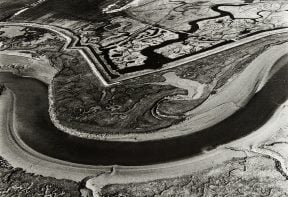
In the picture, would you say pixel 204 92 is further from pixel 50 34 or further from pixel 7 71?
Result: pixel 50 34

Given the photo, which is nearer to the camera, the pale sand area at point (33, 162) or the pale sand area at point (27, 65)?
the pale sand area at point (33, 162)

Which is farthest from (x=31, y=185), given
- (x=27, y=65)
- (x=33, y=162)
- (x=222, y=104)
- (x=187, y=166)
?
(x=27, y=65)

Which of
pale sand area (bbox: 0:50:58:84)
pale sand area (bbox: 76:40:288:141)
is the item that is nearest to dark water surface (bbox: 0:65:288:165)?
pale sand area (bbox: 76:40:288:141)

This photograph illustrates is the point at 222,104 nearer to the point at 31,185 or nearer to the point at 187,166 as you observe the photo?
the point at 187,166

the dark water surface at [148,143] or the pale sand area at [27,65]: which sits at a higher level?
the dark water surface at [148,143]

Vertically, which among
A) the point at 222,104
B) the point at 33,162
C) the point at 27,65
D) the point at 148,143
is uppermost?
the point at 222,104

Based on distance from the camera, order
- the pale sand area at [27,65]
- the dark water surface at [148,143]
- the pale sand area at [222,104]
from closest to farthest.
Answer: the dark water surface at [148,143]
the pale sand area at [222,104]
the pale sand area at [27,65]

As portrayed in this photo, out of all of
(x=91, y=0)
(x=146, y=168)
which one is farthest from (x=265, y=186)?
(x=91, y=0)

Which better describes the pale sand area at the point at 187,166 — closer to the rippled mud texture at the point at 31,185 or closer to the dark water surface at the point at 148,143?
the dark water surface at the point at 148,143

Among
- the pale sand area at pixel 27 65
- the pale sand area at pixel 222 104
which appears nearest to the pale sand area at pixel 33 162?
the pale sand area at pixel 222 104

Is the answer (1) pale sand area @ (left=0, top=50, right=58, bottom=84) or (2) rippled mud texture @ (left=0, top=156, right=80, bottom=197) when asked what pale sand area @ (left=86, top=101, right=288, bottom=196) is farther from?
(1) pale sand area @ (left=0, top=50, right=58, bottom=84)
